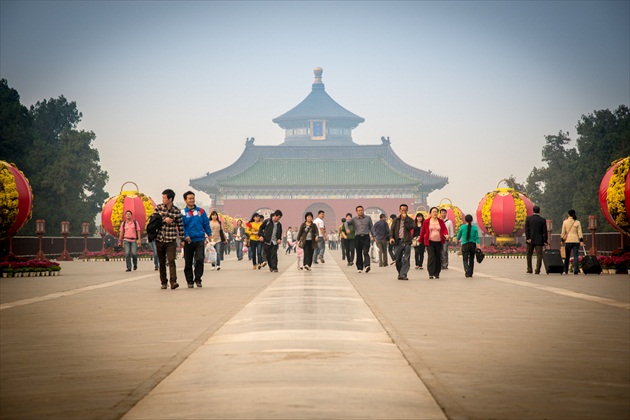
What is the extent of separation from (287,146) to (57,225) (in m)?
44.3

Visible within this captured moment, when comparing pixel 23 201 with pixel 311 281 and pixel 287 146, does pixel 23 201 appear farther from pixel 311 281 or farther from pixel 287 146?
pixel 287 146

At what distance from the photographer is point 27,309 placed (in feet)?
41.5

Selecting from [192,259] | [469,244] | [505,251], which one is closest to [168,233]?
[192,259]

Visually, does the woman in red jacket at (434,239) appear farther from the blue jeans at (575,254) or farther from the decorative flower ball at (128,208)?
the decorative flower ball at (128,208)

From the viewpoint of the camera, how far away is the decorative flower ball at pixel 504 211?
1590 inches

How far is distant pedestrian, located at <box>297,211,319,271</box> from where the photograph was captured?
24.5 m

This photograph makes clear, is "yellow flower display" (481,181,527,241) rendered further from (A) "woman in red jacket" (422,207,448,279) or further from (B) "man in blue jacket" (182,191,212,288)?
(B) "man in blue jacket" (182,191,212,288)

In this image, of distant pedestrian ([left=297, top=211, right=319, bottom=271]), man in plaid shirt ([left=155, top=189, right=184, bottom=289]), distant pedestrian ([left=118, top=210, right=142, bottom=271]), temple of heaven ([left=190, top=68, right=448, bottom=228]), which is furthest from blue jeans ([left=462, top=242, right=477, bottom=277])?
temple of heaven ([left=190, top=68, right=448, bottom=228])

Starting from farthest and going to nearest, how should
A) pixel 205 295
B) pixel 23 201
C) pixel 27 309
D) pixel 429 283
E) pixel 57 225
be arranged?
1. pixel 57 225
2. pixel 23 201
3. pixel 429 283
4. pixel 205 295
5. pixel 27 309

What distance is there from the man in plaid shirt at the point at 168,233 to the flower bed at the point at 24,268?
6449mm

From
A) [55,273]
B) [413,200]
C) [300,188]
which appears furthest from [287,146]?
[55,273]

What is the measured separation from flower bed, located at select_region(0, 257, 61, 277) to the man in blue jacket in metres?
6.24

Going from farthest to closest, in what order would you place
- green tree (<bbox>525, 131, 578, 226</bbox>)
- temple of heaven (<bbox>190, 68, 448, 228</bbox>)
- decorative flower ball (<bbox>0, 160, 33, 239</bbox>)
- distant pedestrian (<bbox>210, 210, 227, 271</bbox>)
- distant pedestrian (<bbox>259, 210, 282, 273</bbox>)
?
1. temple of heaven (<bbox>190, 68, 448, 228</bbox>)
2. green tree (<bbox>525, 131, 578, 226</bbox>)
3. distant pedestrian (<bbox>210, 210, 227, 271</bbox>)
4. distant pedestrian (<bbox>259, 210, 282, 273</bbox>)
5. decorative flower ball (<bbox>0, 160, 33, 239</bbox>)

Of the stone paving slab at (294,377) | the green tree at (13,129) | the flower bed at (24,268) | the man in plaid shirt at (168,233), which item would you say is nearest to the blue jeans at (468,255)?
the man in plaid shirt at (168,233)
